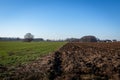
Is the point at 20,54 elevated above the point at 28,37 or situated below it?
below

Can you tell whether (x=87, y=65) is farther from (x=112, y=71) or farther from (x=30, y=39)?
(x=30, y=39)

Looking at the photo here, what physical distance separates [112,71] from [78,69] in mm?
2696

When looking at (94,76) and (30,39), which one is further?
(30,39)

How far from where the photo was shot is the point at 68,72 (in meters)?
14.6

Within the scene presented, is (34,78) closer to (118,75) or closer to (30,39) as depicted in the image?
(118,75)

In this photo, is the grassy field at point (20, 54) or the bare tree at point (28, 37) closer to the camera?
the grassy field at point (20, 54)

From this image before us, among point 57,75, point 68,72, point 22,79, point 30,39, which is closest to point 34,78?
point 22,79

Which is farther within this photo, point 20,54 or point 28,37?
point 28,37

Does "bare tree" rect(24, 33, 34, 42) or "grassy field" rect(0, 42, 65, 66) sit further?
"bare tree" rect(24, 33, 34, 42)

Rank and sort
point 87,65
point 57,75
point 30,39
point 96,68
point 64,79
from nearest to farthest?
point 64,79, point 57,75, point 96,68, point 87,65, point 30,39

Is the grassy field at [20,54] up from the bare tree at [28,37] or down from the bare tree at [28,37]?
down

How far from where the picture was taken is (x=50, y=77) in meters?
13.3

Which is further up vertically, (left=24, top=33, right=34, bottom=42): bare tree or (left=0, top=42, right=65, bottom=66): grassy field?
(left=24, top=33, right=34, bottom=42): bare tree

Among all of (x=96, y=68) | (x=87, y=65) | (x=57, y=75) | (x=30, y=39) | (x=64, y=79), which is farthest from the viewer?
(x=30, y=39)
